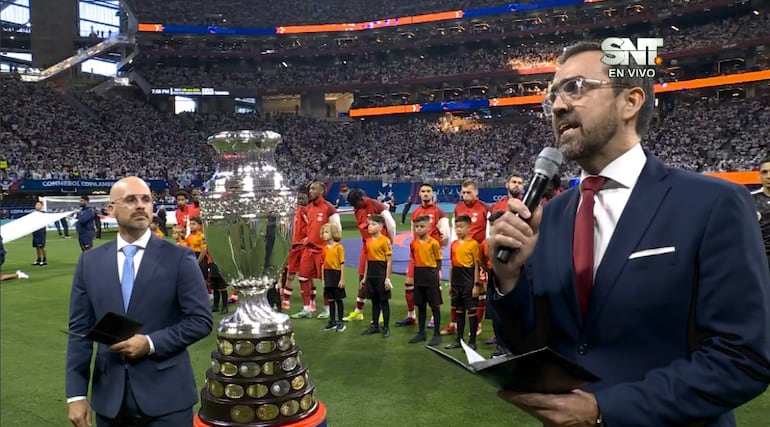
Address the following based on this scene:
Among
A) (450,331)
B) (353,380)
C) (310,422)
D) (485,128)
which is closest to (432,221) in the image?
(450,331)

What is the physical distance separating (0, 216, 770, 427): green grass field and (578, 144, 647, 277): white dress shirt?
374 centimetres

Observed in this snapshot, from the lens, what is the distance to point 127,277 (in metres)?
3.17

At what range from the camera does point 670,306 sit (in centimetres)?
158

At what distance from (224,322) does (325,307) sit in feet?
22.8

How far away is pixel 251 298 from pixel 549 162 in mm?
1813

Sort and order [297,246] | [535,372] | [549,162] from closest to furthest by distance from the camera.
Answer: [535,372], [549,162], [297,246]

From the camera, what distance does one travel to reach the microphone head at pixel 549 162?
1871 mm

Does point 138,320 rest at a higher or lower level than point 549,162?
lower

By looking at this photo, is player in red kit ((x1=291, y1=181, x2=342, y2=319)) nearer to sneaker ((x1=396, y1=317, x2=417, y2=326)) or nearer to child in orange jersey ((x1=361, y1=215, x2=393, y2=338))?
child in orange jersey ((x1=361, y1=215, x2=393, y2=338))

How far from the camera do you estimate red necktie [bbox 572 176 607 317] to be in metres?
1.73

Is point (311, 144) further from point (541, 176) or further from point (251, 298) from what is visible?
point (541, 176)

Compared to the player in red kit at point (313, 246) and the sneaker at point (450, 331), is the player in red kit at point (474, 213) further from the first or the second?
the player in red kit at point (313, 246)

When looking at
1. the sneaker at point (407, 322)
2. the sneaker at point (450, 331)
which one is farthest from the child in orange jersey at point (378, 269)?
the sneaker at point (450, 331)

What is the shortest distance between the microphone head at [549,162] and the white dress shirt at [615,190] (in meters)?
0.14
